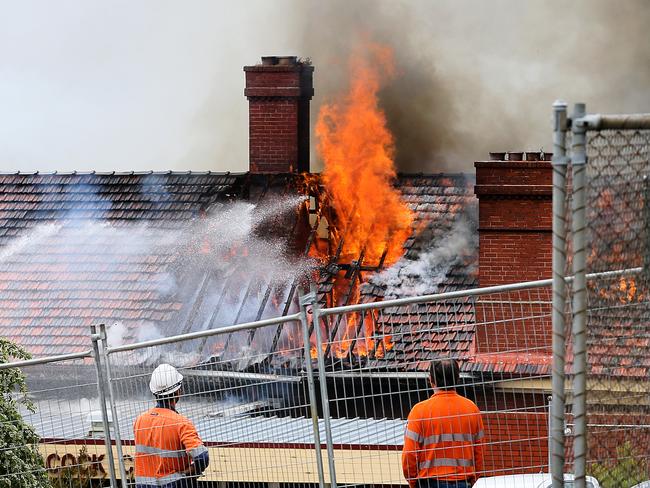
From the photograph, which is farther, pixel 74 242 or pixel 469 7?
pixel 469 7

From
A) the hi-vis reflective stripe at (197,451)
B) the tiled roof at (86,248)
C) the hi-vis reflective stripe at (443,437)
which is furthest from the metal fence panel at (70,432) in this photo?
the tiled roof at (86,248)

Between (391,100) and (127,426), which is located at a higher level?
(391,100)

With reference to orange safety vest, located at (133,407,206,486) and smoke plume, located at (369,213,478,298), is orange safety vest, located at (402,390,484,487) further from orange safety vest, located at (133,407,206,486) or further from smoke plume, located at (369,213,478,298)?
smoke plume, located at (369,213,478,298)

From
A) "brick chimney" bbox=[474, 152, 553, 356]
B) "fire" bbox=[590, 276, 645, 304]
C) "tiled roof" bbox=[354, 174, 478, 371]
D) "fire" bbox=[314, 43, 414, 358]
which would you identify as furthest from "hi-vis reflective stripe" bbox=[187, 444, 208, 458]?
"fire" bbox=[314, 43, 414, 358]

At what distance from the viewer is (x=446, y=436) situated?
A: 6062mm

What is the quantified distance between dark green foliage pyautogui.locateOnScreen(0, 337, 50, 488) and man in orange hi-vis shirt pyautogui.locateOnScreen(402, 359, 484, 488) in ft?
8.17

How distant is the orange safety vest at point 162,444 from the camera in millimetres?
6508

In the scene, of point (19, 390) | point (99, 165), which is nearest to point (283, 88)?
point (19, 390)

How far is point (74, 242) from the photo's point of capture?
1858 cm

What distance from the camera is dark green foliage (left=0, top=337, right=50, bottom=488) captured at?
7.80 metres

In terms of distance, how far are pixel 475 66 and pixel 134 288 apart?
581 inches

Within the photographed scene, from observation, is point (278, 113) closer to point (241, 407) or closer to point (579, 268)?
point (241, 407)

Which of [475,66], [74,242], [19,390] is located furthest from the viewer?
[475,66]

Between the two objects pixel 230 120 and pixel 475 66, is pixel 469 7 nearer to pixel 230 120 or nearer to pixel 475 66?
pixel 475 66
